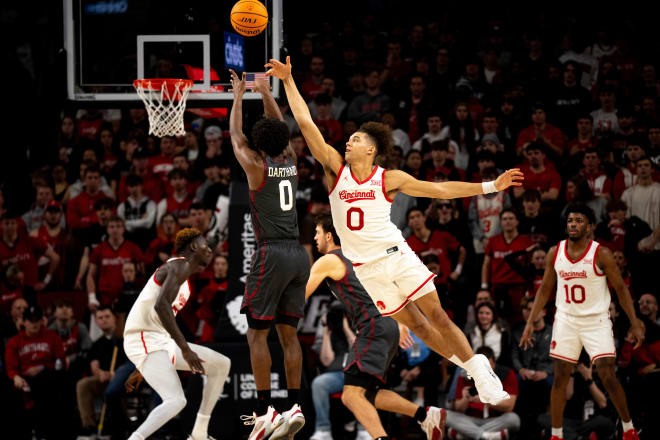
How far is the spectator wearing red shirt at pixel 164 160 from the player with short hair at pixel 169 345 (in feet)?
16.5

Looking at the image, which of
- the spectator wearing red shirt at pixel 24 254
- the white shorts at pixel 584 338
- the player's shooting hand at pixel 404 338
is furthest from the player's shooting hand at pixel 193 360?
the spectator wearing red shirt at pixel 24 254

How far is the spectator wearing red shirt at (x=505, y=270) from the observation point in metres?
10.5

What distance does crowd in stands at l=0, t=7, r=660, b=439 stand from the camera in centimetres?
995

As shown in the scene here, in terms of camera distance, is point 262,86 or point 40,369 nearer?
point 262,86

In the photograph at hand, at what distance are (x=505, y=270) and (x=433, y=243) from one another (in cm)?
91

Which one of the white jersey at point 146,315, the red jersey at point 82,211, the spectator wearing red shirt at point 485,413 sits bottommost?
the spectator wearing red shirt at point 485,413

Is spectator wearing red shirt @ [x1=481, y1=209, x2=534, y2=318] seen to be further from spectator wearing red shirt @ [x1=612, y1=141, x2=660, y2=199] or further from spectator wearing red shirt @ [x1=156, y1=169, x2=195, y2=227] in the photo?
spectator wearing red shirt @ [x1=156, y1=169, x2=195, y2=227]

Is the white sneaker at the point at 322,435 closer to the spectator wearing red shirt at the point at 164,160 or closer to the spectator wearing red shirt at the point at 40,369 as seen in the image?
the spectator wearing red shirt at the point at 40,369

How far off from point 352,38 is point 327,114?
2.83 metres

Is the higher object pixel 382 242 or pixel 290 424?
pixel 382 242

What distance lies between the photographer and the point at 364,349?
780 cm

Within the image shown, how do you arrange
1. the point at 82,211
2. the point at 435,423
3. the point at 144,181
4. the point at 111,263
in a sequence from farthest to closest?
1. the point at 144,181
2. the point at 82,211
3. the point at 111,263
4. the point at 435,423

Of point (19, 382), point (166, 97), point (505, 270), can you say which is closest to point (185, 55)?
point (166, 97)

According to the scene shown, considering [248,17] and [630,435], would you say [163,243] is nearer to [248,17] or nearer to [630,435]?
[248,17]
